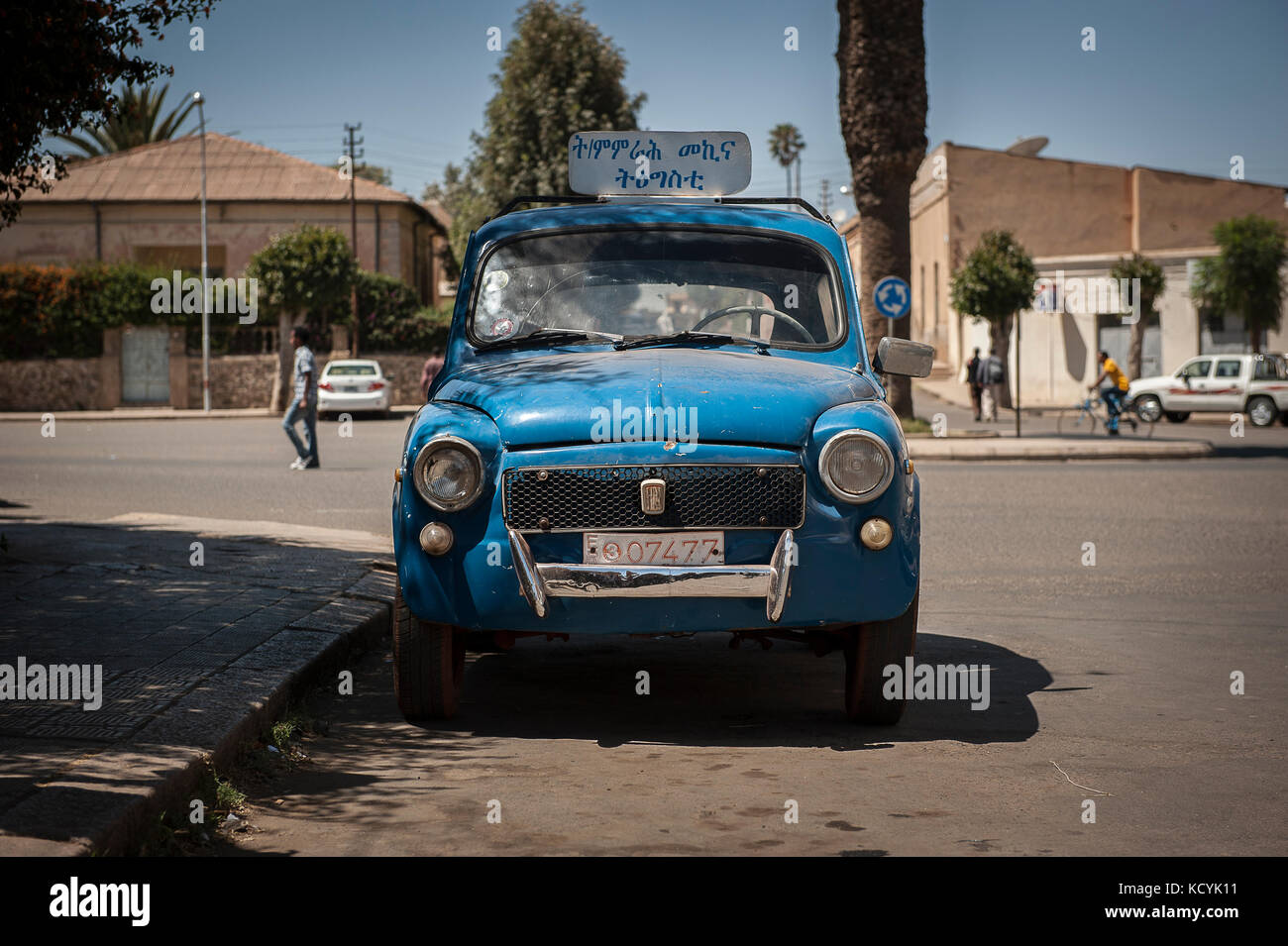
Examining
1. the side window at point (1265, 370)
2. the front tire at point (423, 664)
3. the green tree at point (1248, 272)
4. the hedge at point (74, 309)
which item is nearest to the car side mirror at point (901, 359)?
the front tire at point (423, 664)

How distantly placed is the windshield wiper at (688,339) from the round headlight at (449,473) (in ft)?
3.80

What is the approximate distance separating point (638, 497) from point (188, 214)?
50.8m

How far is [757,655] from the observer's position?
7.09 m

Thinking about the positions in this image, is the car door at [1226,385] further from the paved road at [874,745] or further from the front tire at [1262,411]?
the paved road at [874,745]

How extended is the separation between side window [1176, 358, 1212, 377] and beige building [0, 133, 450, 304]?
2911 cm

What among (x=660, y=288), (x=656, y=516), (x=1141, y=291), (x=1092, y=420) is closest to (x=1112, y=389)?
(x=1092, y=420)

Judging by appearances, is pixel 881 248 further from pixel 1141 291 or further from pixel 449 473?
pixel 1141 291

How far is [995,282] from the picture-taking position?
129 feet

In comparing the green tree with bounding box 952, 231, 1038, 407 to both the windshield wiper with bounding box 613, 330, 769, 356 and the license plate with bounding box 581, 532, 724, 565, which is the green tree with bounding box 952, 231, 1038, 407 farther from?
the license plate with bounding box 581, 532, 724, 565

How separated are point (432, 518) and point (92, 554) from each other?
16.0 ft

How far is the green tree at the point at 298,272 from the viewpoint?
1705 inches

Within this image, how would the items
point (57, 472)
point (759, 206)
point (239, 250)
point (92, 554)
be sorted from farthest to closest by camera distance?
point (239, 250) < point (57, 472) < point (92, 554) < point (759, 206)
